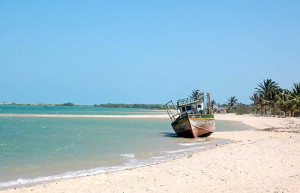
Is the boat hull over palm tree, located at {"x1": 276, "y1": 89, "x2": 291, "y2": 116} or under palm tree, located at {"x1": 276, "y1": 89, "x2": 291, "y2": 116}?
under

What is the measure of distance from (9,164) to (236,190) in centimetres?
1106

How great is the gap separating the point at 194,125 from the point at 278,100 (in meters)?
52.8

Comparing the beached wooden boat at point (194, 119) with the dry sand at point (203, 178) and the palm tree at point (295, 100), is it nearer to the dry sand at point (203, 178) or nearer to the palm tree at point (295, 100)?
the dry sand at point (203, 178)

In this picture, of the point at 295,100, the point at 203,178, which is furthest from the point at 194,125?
the point at 295,100

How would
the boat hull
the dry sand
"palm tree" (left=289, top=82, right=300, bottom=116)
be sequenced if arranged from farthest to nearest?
"palm tree" (left=289, top=82, right=300, bottom=116) < the boat hull < the dry sand

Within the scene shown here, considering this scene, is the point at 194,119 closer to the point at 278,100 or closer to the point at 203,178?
the point at 203,178

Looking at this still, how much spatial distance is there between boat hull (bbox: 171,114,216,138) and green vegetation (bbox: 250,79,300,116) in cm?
3816

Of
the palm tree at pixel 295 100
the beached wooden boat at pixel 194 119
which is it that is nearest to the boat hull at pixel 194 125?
the beached wooden boat at pixel 194 119

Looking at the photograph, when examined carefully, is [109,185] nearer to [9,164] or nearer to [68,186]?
[68,186]

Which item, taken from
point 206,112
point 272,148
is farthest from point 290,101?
point 272,148

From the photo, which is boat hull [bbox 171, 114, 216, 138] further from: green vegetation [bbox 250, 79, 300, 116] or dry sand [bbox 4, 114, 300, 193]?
green vegetation [bbox 250, 79, 300, 116]

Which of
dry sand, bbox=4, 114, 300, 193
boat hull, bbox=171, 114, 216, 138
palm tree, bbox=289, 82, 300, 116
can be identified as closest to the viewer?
dry sand, bbox=4, 114, 300, 193

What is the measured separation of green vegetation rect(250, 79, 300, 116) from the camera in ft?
196

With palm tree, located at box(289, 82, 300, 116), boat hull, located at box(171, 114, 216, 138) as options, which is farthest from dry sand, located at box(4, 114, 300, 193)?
palm tree, located at box(289, 82, 300, 116)
